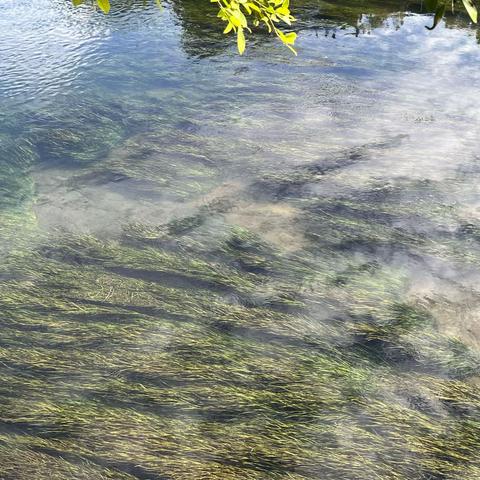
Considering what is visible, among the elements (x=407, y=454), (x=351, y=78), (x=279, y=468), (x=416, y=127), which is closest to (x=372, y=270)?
(x=407, y=454)

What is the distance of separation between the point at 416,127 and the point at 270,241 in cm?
253

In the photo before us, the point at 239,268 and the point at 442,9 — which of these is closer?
the point at 442,9

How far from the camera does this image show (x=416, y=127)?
5.50 m

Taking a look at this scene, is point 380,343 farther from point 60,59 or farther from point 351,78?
point 60,59

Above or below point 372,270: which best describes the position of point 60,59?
above

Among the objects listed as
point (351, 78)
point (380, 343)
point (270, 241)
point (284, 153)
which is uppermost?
point (351, 78)

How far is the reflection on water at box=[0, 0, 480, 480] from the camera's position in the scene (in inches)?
103

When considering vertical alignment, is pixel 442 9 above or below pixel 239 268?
above

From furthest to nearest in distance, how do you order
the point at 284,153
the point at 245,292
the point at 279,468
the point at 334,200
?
the point at 284,153 → the point at 334,200 → the point at 245,292 → the point at 279,468

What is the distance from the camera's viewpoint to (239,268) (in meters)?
3.72

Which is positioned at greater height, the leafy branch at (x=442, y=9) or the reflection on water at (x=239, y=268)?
the leafy branch at (x=442, y=9)

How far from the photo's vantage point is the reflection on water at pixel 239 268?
103 inches

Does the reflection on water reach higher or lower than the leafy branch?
lower

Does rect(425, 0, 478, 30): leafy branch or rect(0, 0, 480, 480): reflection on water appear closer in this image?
rect(425, 0, 478, 30): leafy branch
